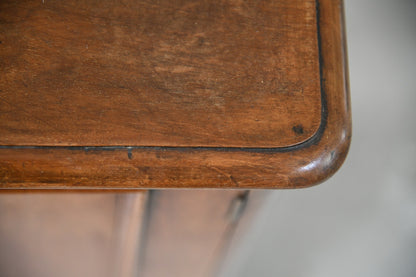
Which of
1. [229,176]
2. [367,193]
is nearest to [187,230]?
[229,176]

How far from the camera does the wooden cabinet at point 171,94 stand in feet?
0.95

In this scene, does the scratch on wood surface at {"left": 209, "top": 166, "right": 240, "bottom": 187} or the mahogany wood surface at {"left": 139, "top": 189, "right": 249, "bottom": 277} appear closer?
the scratch on wood surface at {"left": 209, "top": 166, "right": 240, "bottom": 187}

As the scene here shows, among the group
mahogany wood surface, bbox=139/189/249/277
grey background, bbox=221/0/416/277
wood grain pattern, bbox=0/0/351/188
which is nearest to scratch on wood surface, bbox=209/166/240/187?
wood grain pattern, bbox=0/0/351/188

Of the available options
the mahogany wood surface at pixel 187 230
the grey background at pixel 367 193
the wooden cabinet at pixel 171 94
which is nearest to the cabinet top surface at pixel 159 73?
the wooden cabinet at pixel 171 94

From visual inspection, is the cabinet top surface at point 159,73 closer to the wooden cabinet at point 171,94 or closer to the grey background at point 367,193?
the wooden cabinet at point 171,94

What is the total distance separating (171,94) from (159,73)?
0.02m

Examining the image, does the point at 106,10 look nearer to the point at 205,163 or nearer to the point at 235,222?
the point at 205,163

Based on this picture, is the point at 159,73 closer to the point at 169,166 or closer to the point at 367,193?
the point at 169,166

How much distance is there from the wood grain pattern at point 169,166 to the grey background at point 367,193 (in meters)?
0.53

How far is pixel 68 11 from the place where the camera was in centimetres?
32

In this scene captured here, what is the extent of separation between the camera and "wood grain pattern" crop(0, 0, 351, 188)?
0.29 meters

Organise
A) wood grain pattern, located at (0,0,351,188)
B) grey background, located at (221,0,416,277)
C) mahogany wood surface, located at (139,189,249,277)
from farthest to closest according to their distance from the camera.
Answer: grey background, located at (221,0,416,277) < mahogany wood surface, located at (139,189,249,277) < wood grain pattern, located at (0,0,351,188)

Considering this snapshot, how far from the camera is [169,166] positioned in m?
0.29

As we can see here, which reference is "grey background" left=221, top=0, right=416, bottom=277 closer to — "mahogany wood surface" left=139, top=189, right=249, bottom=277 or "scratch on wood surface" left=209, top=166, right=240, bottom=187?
"mahogany wood surface" left=139, top=189, right=249, bottom=277
